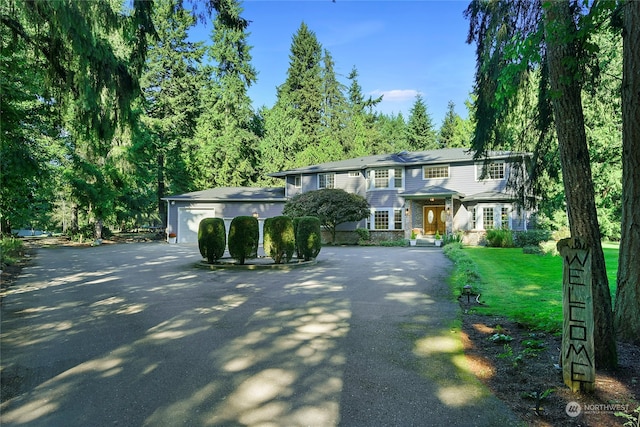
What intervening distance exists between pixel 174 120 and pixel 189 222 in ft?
36.8

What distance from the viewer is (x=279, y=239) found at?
486 inches

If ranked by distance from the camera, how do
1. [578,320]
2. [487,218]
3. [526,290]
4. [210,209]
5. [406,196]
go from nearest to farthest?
[578,320]
[526,290]
[487,218]
[406,196]
[210,209]

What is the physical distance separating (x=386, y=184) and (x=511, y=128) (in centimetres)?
1813

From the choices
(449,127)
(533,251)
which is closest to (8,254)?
(533,251)

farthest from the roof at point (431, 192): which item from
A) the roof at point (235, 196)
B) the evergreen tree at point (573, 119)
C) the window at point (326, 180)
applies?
the evergreen tree at point (573, 119)

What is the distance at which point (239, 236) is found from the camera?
1222 cm

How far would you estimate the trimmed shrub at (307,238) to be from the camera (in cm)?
1339

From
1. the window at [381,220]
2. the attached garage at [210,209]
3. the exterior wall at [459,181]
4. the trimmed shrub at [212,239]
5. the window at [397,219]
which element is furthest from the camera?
the attached garage at [210,209]

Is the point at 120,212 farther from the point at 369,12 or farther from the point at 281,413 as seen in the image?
the point at 281,413

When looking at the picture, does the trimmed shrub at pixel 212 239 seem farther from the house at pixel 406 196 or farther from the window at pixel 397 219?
the window at pixel 397 219

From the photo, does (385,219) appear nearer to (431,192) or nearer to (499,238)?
(431,192)

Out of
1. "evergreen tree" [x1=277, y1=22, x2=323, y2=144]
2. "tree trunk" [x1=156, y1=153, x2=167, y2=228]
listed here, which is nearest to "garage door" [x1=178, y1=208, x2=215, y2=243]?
"tree trunk" [x1=156, y1=153, x2=167, y2=228]

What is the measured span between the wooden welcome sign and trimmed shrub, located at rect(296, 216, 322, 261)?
33.9 ft

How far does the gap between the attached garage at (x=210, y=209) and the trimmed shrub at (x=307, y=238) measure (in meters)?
13.5
